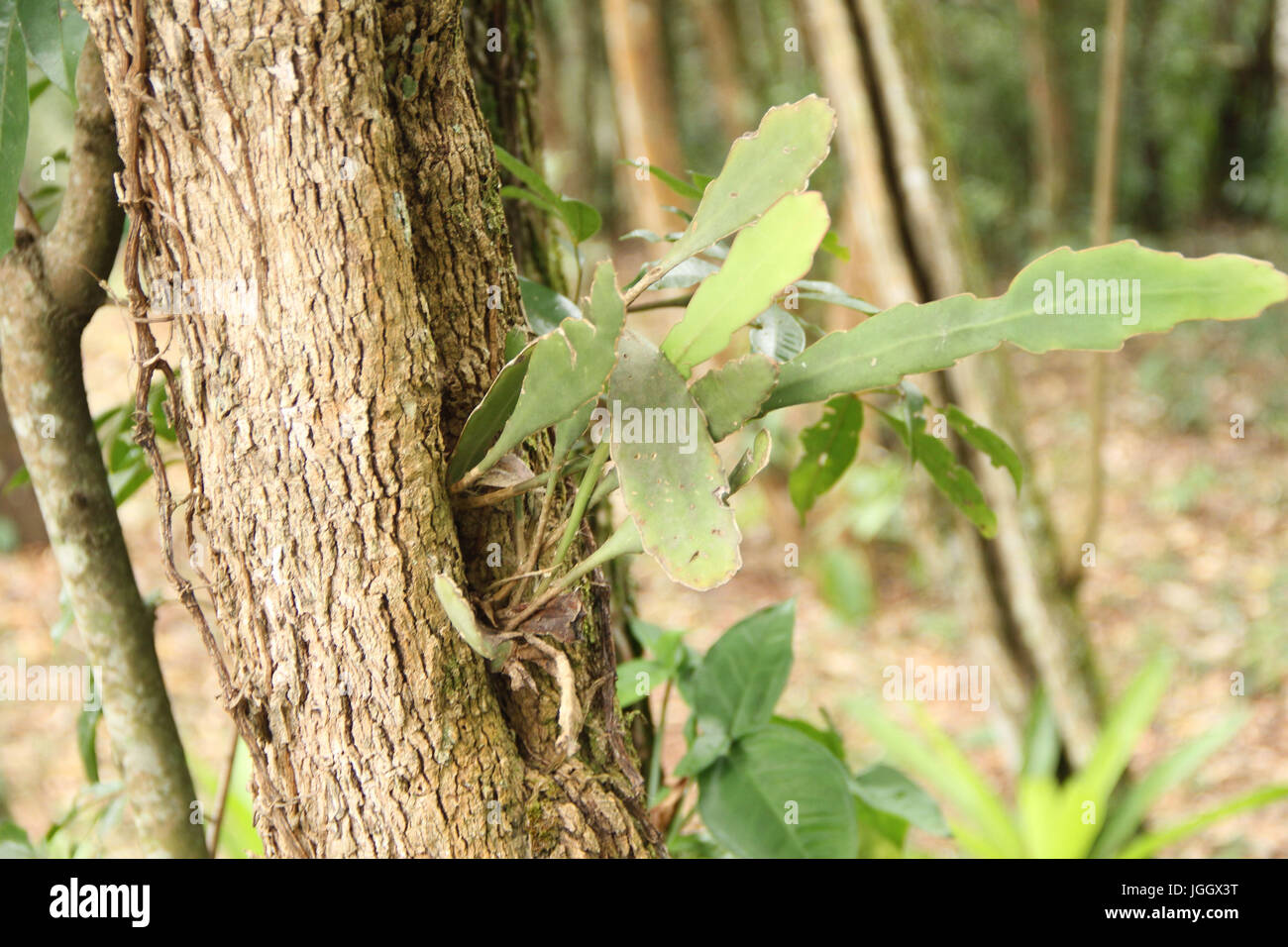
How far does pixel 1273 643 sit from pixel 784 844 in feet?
9.07

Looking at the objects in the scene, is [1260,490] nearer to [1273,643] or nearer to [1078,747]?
[1273,643]

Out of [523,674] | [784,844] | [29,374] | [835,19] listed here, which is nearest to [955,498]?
[784,844]

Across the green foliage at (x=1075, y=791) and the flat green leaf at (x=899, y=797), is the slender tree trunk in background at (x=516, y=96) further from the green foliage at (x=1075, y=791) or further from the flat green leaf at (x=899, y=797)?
the green foliage at (x=1075, y=791)

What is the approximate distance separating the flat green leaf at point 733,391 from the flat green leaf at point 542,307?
23 cm

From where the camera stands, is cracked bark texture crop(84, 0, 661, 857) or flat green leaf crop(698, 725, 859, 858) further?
flat green leaf crop(698, 725, 859, 858)

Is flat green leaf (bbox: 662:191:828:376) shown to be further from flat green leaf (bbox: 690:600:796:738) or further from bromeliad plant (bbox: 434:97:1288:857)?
flat green leaf (bbox: 690:600:796:738)

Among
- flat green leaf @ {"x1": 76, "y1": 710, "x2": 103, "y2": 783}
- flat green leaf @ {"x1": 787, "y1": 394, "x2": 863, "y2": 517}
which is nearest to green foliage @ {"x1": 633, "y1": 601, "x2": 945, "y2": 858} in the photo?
flat green leaf @ {"x1": 787, "y1": 394, "x2": 863, "y2": 517}

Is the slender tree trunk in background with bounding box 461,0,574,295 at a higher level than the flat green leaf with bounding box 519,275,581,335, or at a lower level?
higher

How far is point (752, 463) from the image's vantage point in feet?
1.57

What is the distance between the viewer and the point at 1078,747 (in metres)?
2.02

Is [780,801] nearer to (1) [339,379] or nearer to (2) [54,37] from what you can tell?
(1) [339,379]

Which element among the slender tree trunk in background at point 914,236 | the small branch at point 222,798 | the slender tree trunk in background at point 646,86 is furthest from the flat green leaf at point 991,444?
the slender tree trunk in background at point 646,86

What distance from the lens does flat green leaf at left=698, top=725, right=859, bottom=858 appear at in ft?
2.39

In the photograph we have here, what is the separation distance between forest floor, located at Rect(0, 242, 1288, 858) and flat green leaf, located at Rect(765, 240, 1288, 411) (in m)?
1.66
